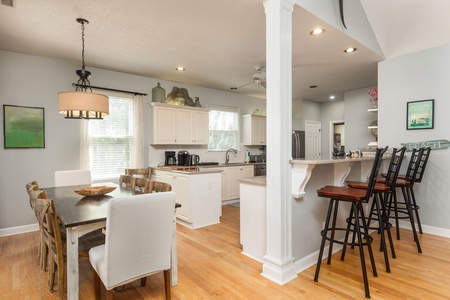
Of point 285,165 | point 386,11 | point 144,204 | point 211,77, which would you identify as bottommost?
point 144,204

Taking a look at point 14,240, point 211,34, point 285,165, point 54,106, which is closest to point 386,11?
point 211,34

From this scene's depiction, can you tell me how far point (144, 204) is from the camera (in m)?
1.58

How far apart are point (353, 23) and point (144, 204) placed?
3.23m

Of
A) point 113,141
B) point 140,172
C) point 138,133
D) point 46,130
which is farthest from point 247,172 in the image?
point 46,130

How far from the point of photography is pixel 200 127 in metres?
5.16

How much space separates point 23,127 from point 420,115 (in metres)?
5.72

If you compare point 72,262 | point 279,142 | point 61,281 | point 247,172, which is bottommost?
point 61,281

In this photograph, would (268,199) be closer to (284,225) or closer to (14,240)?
(284,225)

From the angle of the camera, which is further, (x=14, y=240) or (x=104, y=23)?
(x=14, y=240)

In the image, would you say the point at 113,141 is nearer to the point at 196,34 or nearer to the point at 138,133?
the point at 138,133

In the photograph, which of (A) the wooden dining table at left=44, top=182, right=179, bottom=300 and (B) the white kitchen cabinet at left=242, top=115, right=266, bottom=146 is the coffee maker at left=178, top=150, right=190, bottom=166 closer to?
(B) the white kitchen cabinet at left=242, top=115, right=266, bottom=146

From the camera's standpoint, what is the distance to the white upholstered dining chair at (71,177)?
10.7 ft

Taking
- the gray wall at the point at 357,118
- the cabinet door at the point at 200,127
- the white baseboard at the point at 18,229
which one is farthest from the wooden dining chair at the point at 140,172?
the gray wall at the point at 357,118

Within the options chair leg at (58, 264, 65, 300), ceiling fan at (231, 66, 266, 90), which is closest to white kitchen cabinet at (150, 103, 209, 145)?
ceiling fan at (231, 66, 266, 90)
